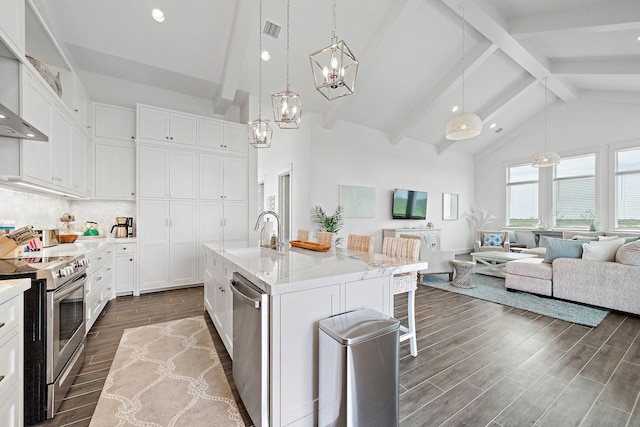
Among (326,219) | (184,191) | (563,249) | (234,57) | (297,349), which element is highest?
(234,57)

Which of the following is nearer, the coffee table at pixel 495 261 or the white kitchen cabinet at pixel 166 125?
the white kitchen cabinet at pixel 166 125

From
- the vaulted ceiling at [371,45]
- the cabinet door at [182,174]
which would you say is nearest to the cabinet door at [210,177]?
the cabinet door at [182,174]

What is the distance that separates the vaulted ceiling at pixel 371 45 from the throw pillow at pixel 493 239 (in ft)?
12.4

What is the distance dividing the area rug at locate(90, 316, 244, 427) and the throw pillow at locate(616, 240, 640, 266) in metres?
4.79

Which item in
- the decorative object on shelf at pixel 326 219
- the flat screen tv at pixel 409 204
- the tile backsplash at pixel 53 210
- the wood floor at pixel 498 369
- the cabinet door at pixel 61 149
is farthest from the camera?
the flat screen tv at pixel 409 204

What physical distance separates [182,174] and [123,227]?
4.10 ft

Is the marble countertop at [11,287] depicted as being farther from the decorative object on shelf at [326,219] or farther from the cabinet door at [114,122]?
the decorative object on shelf at [326,219]

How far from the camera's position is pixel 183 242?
174 inches

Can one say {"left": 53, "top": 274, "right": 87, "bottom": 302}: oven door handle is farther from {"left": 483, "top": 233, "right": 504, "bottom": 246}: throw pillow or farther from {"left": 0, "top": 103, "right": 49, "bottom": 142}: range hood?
Answer: {"left": 483, "top": 233, "right": 504, "bottom": 246}: throw pillow

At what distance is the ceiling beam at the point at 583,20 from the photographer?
3665 millimetres

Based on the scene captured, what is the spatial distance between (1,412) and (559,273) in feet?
18.5

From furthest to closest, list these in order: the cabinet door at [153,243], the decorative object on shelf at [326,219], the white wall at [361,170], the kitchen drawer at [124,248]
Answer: the white wall at [361,170] < the decorative object on shelf at [326,219] < the cabinet door at [153,243] < the kitchen drawer at [124,248]

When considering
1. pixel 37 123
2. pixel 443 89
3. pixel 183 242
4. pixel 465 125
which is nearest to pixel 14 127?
pixel 37 123

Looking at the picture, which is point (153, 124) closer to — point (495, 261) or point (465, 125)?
point (465, 125)
